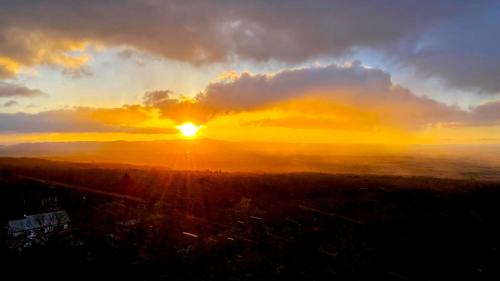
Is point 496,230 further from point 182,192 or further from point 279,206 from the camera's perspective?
point 182,192

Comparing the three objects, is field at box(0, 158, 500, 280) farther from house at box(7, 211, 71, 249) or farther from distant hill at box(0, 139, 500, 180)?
distant hill at box(0, 139, 500, 180)

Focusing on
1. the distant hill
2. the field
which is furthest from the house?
the distant hill

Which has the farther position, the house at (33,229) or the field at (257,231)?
the house at (33,229)

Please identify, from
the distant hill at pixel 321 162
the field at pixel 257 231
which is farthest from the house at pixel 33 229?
the distant hill at pixel 321 162

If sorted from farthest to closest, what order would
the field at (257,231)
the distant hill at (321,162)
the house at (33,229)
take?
the distant hill at (321,162), the house at (33,229), the field at (257,231)

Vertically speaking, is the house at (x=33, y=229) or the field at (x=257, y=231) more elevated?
the house at (x=33, y=229)

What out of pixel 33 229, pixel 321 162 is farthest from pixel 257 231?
pixel 321 162

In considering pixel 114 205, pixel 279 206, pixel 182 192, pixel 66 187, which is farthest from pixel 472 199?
pixel 66 187

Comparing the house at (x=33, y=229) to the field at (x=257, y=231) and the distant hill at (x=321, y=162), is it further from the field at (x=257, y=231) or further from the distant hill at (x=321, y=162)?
the distant hill at (x=321, y=162)
